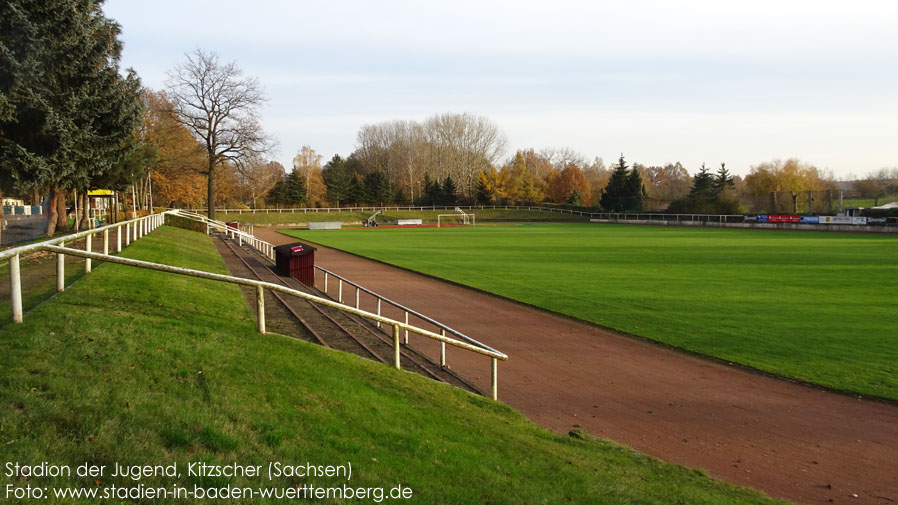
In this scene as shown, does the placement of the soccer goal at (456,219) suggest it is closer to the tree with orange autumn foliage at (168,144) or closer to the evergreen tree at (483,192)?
the evergreen tree at (483,192)

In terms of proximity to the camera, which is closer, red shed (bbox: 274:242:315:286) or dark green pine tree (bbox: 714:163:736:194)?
red shed (bbox: 274:242:315:286)

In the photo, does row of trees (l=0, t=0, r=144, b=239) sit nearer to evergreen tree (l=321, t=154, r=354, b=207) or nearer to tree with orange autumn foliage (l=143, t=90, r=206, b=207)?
tree with orange autumn foliage (l=143, t=90, r=206, b=207)

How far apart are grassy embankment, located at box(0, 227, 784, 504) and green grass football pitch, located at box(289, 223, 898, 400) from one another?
703 cm

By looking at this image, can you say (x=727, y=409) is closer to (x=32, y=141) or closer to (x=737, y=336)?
(x=737, y=336)

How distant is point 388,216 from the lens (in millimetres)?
97250

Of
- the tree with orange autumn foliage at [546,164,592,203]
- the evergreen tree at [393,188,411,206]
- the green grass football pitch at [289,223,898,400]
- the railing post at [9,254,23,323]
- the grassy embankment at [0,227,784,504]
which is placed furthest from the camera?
the tree with orange autumn foliage at [546,164,592,203]

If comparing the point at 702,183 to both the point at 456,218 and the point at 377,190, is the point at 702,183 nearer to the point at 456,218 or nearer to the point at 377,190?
the point at 456,218

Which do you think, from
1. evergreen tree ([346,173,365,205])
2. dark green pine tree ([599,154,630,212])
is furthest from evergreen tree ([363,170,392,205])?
dark green pine tree ([599,154,630,212])

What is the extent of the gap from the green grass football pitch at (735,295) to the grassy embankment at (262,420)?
703 centimetres

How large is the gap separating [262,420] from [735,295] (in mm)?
18094

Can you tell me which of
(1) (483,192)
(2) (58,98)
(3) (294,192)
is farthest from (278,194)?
(2) (58,98)

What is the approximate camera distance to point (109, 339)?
21.5 ft

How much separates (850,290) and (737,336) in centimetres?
901

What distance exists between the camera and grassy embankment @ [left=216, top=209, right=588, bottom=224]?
8619 centimetres
